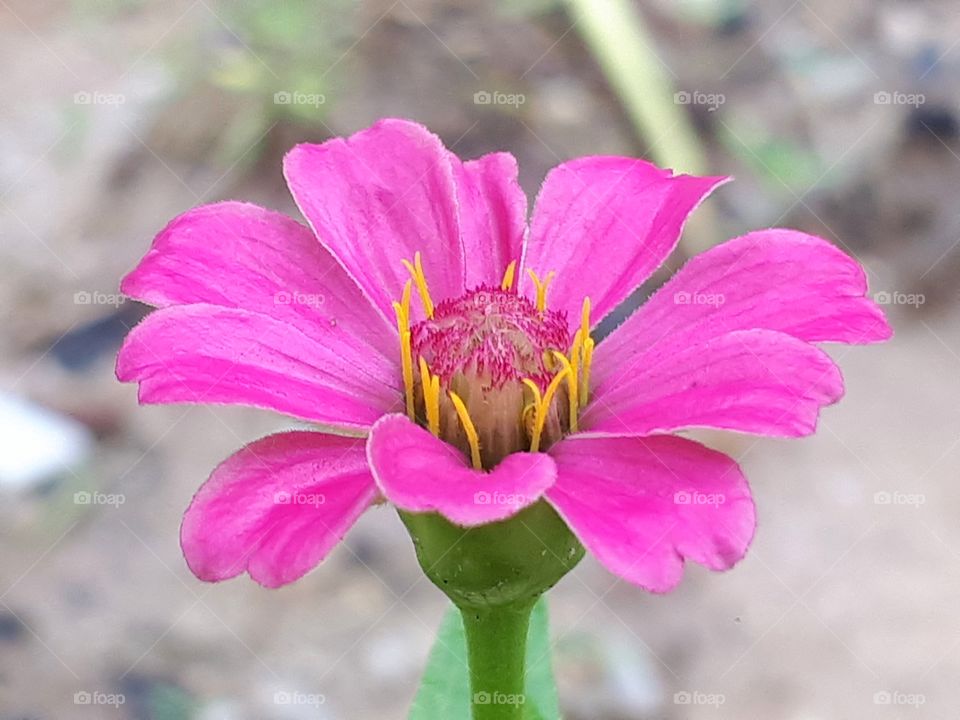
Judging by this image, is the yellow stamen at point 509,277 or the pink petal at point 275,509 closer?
the pink petal at point 275,509

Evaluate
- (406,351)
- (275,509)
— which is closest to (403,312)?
(406,351)

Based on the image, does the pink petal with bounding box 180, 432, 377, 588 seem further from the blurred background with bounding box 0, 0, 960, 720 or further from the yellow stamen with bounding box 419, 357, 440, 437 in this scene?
the blurred background with bounding box 0, 0, 960, 720

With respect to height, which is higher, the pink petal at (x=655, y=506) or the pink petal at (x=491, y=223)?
the pink petal at (x=491, y=223)

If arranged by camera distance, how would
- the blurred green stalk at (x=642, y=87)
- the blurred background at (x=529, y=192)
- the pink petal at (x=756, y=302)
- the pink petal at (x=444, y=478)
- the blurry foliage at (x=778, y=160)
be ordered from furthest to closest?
1. the blurry foliage at (x=778, y=160)
2. the blurred green stalk at (x=642, y=87)
3. the blurred background at (x=529, y=192)
4. the pink petal at (x=756, y=302)
5. the pink petal at (x=444, y=478)

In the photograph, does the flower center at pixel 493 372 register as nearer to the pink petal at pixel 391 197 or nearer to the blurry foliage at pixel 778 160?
the pink petal at pixel 391 197

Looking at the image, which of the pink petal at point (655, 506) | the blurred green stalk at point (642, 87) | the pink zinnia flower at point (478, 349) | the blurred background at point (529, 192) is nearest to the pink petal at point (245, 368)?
the pink zinnia flower at point (478, 349)

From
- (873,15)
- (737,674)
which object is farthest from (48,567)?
(873,15)
